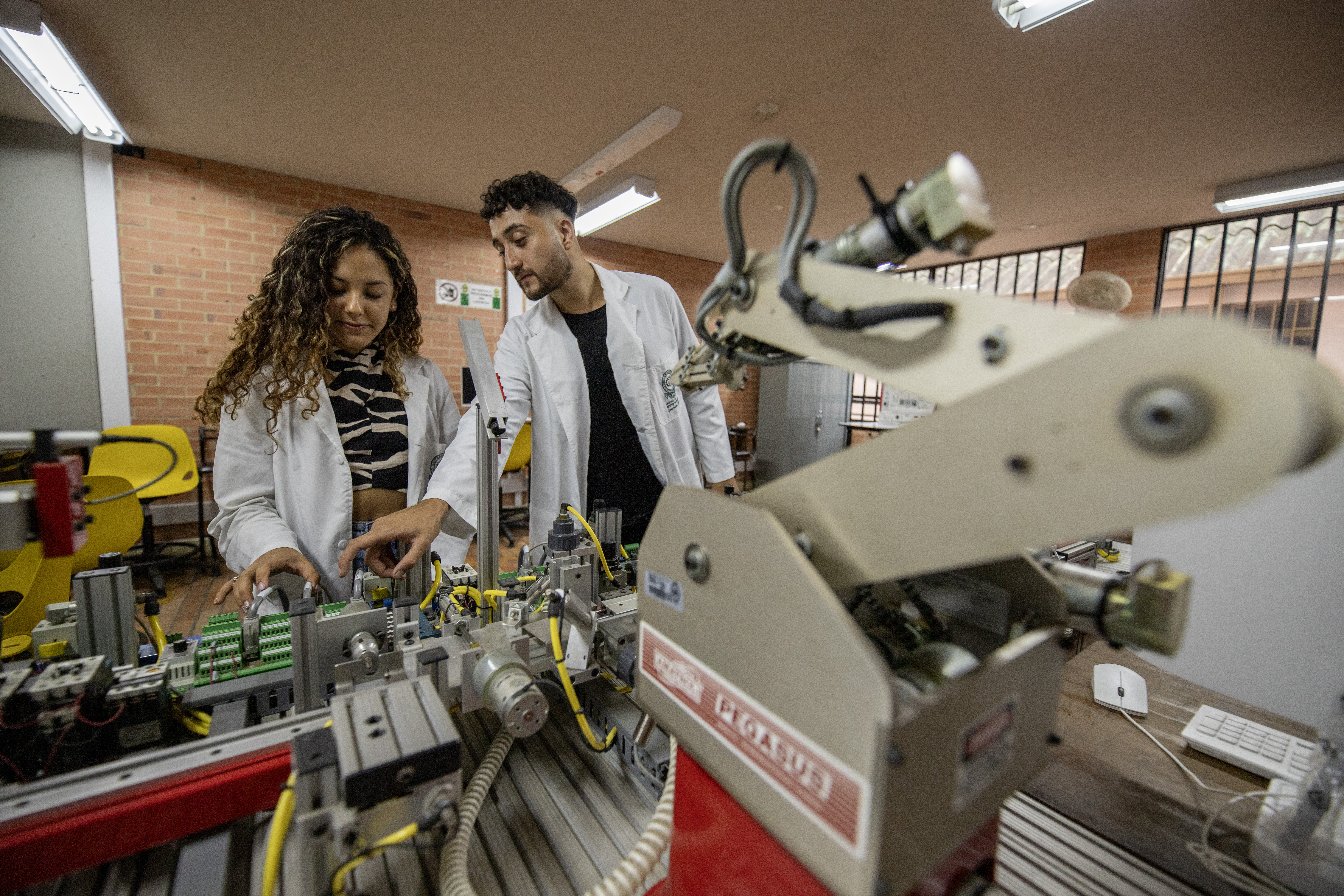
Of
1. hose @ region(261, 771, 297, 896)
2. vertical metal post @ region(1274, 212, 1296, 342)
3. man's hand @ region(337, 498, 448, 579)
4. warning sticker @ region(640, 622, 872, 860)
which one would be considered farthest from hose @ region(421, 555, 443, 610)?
vertical metal post @ region(1274, 212, 1296, 342)

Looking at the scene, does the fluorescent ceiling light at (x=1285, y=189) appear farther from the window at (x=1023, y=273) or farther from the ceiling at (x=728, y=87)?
the window at (x=1023, y=273)

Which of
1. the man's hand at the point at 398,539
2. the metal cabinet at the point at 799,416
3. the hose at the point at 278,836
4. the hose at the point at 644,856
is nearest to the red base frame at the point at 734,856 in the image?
the hose at the point at 644,856

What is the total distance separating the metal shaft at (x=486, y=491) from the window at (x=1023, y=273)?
16.7 ft

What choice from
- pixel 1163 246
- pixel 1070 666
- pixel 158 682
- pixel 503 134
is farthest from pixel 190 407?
pixel 1163 246

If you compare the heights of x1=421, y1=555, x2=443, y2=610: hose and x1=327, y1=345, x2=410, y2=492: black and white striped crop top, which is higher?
x1=327, y1=345, x2=410, y2=492: black and white striped crop top

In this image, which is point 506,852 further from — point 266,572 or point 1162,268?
point 1162,268

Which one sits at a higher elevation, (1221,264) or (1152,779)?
(1221,264)

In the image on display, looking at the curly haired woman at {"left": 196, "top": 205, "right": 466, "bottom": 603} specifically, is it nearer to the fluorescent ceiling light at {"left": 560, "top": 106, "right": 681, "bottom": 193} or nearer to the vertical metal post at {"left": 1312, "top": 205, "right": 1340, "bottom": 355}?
the fluorescent ceiling light at {"left": 560, "top": 106, "right": 681, "bottom": 193}

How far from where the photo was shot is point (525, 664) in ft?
2.42

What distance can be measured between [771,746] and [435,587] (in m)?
0.83

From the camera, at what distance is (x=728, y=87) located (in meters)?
2.71

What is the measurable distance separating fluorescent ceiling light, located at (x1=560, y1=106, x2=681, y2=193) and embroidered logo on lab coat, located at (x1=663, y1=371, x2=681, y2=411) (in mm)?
1421

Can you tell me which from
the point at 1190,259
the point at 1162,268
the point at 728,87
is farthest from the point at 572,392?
the point at 1190,259

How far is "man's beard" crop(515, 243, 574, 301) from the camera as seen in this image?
66.1 inches
